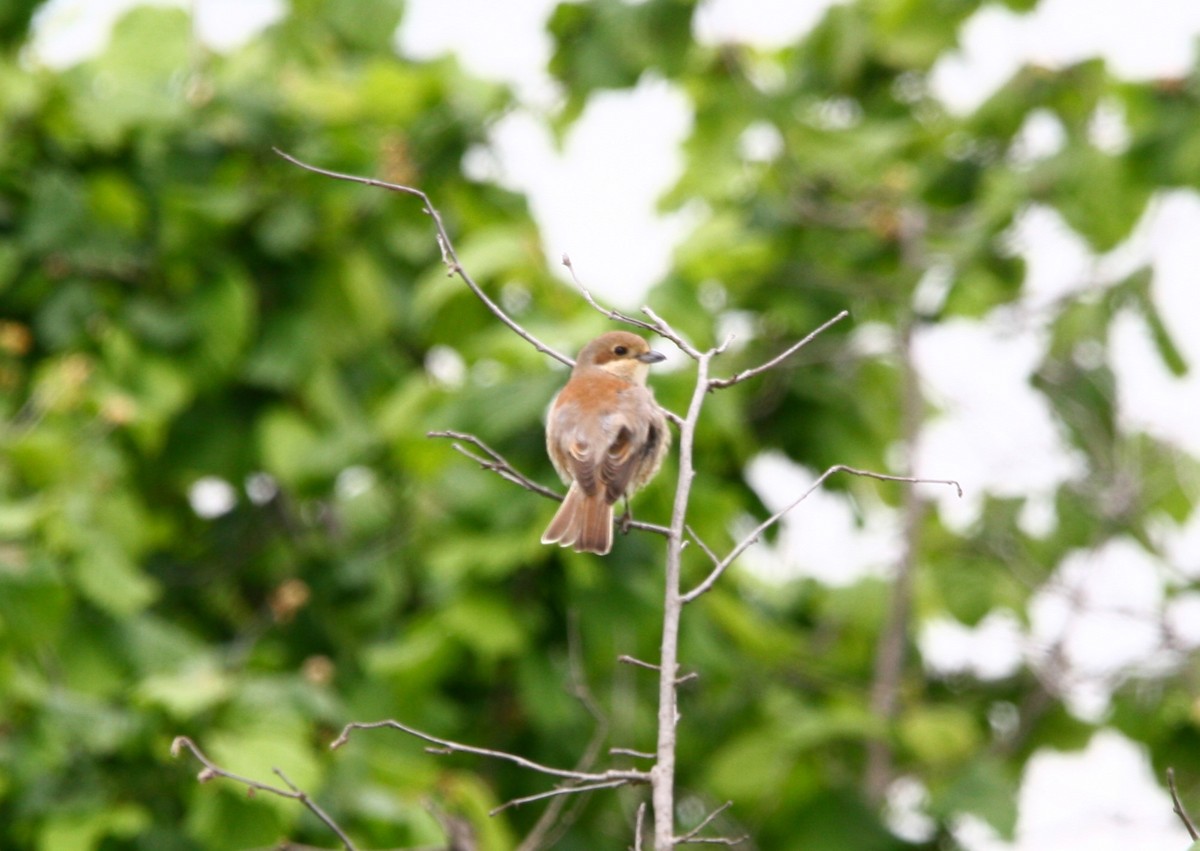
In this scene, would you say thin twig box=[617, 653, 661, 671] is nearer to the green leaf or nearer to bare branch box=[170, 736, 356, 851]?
bare branch box=[170, 736, 356, 851]

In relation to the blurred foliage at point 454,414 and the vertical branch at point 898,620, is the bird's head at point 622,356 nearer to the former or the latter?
the blurred foliage at point 454,414

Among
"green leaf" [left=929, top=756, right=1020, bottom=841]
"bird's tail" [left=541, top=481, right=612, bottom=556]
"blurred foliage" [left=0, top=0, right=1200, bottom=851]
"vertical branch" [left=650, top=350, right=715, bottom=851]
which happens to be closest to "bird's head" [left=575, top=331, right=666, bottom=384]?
"blurred foliage" [left=0, top=0, right=1200, bottom=851]

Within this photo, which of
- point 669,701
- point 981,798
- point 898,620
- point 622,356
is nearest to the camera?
point 669,701

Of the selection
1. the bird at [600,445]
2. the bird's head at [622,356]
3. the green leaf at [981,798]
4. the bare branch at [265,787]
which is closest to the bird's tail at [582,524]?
the bird at [600,445]

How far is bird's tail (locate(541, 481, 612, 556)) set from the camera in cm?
412

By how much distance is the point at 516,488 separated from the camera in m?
5.72

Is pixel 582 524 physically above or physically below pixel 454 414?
above

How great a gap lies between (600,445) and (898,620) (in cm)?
295

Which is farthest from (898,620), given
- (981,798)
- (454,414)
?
(454,414)

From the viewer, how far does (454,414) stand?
226 inches

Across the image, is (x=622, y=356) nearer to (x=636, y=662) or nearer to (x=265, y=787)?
(x=636, y=662)

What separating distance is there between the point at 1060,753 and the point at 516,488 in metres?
3.01

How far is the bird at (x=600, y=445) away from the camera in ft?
13.7

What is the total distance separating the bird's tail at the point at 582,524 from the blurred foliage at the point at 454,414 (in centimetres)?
129
